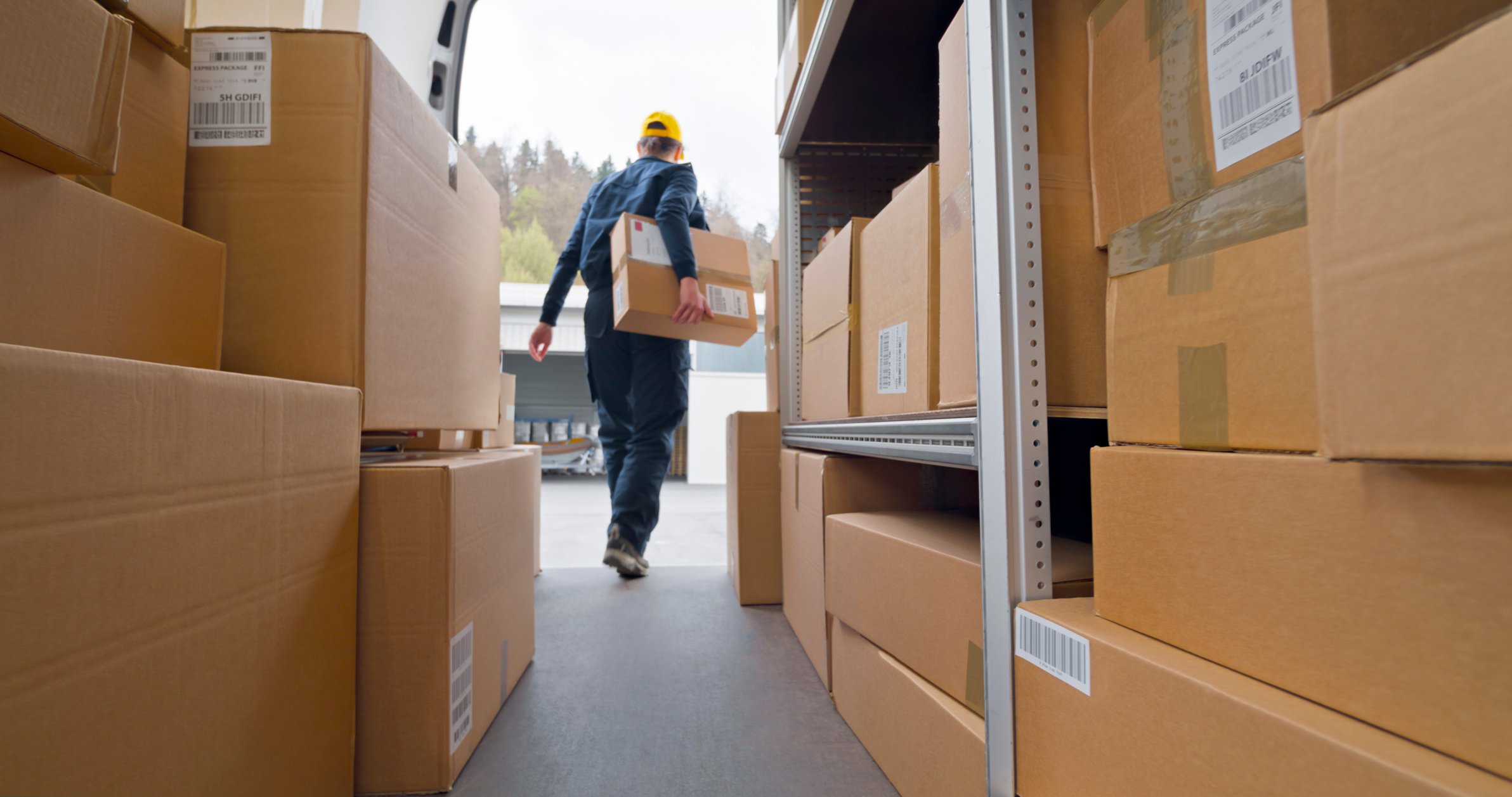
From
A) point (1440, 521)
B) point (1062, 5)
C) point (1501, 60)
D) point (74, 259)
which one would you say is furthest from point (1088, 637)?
point (74, 259)

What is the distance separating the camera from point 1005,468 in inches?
24.8

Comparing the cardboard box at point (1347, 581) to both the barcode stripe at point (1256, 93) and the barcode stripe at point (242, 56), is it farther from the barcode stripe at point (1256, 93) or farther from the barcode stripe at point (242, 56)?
the barcode stripe at point (242, 56)

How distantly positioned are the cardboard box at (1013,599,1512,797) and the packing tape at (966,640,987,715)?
7 centimetres

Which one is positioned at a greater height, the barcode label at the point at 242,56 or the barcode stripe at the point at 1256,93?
the barcode label at the point at 242,56

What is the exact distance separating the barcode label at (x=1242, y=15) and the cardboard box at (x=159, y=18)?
1079 millimetres

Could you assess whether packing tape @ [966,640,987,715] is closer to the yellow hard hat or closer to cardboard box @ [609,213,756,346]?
cardboard box @ [609,213,756,346]

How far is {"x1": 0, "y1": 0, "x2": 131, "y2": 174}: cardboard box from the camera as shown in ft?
1.62

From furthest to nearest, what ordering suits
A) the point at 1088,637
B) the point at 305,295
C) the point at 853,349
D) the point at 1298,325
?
the point at 853,349 < the point at 305,295 < the point at 1088,637 < the point at 1298,325

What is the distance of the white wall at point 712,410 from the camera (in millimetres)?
5703

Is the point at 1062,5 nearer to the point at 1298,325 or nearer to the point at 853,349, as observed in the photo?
the point at 1298,325

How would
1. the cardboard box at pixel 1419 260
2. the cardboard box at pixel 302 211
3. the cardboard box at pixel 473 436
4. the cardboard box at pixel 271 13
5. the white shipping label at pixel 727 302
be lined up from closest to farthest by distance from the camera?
the cardboard box at pixel 1419 260
the cardboard box at pixel 302 211
the cardboard box at pixel 271 13
the cardboard box at pixel 473 436
the white shipping label at pixel 727 302

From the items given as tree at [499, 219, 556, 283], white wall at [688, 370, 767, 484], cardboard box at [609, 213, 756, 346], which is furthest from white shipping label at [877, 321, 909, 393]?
tree at [499, 219, 556, 283]

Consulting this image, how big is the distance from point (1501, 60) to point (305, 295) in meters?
1.12

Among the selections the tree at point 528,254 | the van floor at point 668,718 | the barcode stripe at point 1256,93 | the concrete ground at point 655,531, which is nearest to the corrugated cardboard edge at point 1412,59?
the barcode stripe at point 1256,93
